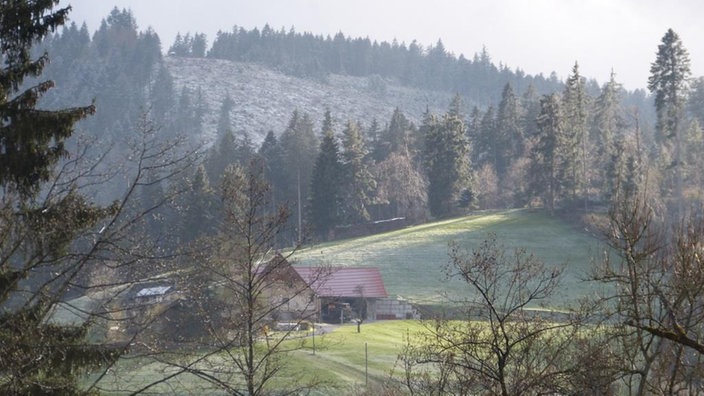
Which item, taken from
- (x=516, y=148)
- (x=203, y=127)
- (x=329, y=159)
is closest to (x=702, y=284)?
(x=329, y=159)

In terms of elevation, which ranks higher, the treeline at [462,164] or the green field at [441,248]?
the treeline at [462,164]

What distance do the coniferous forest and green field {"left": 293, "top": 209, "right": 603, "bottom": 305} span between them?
2.92 metres

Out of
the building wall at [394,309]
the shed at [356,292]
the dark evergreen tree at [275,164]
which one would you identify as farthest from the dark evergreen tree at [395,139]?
the building wall at [394,309]

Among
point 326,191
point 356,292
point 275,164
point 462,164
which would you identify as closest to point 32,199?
point 356,292

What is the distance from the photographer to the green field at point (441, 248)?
59094 mm

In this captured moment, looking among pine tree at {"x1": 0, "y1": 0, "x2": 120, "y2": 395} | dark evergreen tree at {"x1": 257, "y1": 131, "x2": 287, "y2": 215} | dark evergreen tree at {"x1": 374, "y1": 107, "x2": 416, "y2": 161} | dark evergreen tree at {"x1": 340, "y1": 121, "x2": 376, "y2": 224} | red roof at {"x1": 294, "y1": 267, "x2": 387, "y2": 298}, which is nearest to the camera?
pine tree at {"x1": 0, "y1": 0, "x2": 120, "y2": 395}

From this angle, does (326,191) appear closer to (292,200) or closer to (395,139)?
(292,200)

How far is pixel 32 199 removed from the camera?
10641mm

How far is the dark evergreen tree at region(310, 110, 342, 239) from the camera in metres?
80.9

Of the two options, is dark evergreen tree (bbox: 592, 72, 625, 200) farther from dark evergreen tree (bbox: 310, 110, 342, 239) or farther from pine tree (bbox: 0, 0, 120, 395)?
pine tree (bbox: 0, 0, 120, 395)

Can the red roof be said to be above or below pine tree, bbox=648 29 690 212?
below

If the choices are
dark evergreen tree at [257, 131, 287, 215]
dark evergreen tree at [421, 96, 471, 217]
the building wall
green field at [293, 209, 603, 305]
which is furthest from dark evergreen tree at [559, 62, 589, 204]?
dark evergreen tree at [257, 131, 287, 215]

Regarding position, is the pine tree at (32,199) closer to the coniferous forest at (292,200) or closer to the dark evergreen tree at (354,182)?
the coniferous forest at (292,200)

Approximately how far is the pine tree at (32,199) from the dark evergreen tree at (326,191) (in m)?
69.6
